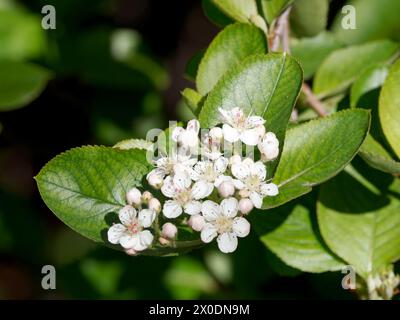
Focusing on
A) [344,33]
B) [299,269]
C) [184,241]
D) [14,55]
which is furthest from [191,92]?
[14,55]

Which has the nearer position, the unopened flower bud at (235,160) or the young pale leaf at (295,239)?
the unopened flower bud at (235,160)

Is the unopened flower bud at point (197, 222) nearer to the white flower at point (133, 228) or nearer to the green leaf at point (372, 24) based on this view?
the white flower at point (133, 228)

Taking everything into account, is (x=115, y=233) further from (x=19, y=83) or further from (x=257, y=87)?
(x=19, y=83)

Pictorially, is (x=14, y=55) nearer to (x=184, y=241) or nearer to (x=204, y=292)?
(x=204, y=292)

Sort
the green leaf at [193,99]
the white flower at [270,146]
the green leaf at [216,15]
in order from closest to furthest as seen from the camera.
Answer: the white flower at [270,146] → the green leaf at [193,99] → the green leaf at [216,15]

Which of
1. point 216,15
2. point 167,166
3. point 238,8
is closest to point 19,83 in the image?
point 216,15

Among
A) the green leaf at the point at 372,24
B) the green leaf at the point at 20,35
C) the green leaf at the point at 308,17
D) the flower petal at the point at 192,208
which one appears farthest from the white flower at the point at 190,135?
the green leaf at the point at 20,35

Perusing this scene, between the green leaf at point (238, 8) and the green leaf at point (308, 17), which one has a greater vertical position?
the green leaf at point (308, 17)
